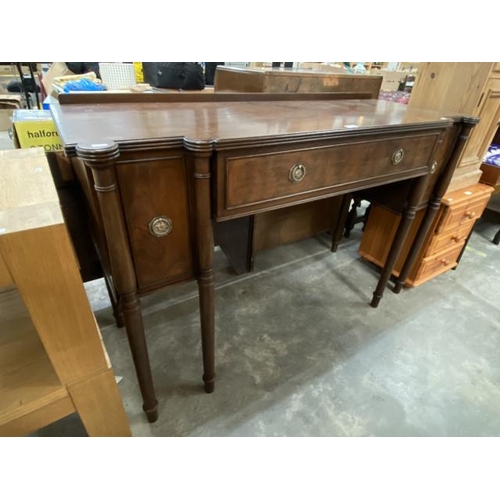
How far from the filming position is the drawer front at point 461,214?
1471 millimetres

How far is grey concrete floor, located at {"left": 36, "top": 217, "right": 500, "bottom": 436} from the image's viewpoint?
3.47 ft

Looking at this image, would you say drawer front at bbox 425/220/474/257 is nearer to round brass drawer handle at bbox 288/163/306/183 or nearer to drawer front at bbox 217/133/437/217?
drawer front at bbox 217/133/437/217

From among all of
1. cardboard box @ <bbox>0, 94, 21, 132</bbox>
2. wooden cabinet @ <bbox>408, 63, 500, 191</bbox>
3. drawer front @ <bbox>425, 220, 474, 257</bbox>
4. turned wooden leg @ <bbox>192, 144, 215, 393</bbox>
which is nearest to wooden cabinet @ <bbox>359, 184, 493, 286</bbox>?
drawer front @ <bbox>425, 220, 474, 257</bbox>

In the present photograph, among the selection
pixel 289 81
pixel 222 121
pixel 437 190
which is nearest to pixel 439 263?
pixel 437 190

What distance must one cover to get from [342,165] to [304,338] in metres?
0.79

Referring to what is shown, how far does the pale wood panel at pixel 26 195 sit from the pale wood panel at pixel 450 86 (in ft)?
4.89

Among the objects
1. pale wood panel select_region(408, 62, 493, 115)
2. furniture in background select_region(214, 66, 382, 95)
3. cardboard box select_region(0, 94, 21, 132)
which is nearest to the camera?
pale wood panel select_region(408, 62, 493, 115)

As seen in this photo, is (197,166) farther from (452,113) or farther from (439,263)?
(439,263)

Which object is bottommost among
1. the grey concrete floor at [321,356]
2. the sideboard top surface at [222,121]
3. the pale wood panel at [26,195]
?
the grey concrete floor at [321,356]

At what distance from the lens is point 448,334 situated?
142 cm

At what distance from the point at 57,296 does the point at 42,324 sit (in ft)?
0.21

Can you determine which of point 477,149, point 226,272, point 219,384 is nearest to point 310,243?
point 226,272

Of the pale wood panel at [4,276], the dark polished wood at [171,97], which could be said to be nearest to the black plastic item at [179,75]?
the dark polished wood at [171,97]

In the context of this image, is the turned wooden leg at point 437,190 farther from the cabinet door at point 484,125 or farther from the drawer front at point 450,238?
the cabinet door at point 484,125
